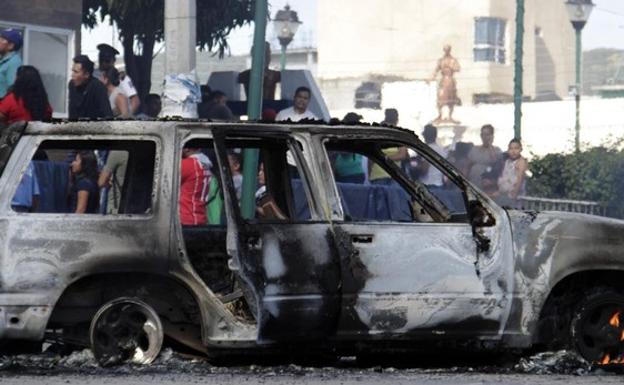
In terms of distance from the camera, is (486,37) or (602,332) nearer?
(602,332)

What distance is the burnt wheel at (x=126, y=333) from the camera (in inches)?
366

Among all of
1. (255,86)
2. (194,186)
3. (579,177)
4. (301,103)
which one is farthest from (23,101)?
(579,177)

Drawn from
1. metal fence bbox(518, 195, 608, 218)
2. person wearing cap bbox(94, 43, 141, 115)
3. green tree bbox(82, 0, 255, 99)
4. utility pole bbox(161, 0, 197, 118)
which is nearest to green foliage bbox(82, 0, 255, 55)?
green tree bbox(82, 0, 255, 99)

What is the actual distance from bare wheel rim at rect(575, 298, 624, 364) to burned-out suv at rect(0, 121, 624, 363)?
0.4 inches

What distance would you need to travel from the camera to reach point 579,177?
102 ft

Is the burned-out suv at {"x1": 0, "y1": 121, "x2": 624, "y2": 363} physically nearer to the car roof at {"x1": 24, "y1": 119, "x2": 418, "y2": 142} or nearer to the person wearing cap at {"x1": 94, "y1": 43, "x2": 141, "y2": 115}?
the car roof at {"x1": 24, "y1": 119, "x2": 418, "y2": 142}

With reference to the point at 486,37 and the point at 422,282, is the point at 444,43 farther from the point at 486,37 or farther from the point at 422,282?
the point at 422,282

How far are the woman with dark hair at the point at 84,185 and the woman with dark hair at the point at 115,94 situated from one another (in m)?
4.65

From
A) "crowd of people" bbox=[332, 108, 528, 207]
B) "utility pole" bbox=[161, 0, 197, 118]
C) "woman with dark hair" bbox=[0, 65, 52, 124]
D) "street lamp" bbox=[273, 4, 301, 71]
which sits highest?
"street lamp" bbox=[273, 4, 301, 71]

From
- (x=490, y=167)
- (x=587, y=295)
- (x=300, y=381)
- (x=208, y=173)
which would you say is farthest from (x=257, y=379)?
(x=490, y=167)

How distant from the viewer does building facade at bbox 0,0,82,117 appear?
24078mm

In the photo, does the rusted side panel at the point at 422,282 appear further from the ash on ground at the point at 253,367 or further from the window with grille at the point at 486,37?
the window with grille at the point at 486,37

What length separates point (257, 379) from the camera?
9.07 meters

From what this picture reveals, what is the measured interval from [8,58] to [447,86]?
5155 cm
